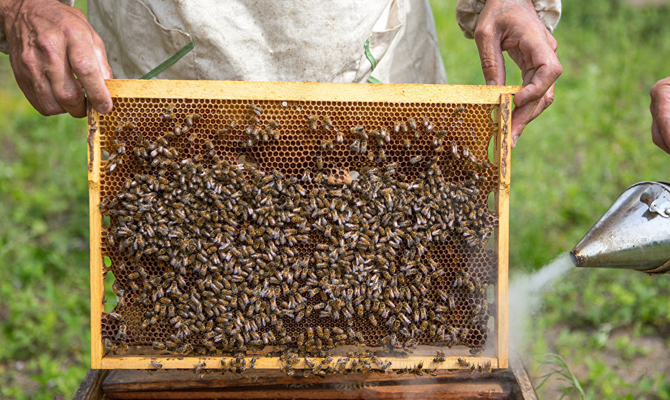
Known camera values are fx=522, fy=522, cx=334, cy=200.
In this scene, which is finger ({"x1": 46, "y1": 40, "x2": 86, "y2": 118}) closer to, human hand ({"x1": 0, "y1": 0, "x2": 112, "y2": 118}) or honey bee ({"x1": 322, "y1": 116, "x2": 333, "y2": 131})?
human hand ({"x1": 0, "y1": 0, "x2": 112, "y2": 118})

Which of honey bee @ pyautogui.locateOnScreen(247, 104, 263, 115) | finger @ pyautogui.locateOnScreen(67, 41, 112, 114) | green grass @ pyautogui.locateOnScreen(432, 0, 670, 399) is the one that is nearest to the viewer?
finger @ pyautogui.locateOnScreen(67, 41, 112, 114)

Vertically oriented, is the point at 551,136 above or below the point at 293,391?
above

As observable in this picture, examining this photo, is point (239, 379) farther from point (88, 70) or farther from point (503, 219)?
point (88, 70)

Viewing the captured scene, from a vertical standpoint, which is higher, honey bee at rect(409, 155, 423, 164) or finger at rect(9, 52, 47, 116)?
finger at rect(9, 52, 47, 116)

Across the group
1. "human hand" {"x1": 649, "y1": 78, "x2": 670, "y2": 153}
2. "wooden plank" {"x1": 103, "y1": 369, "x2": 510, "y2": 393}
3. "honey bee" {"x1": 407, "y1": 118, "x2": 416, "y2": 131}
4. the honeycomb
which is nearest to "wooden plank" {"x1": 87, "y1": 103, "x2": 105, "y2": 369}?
A: the honeycomb

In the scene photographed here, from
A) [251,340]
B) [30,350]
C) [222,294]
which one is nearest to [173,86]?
[222,294]

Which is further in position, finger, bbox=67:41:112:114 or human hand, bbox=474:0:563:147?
human hand, bbox=474:0:563:147

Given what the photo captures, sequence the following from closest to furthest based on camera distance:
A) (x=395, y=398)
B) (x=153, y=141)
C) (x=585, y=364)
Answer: (x=153, y=141), (x=395, y=398), (x=585, y=364)

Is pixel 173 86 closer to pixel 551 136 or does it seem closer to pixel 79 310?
pixel 79 310
